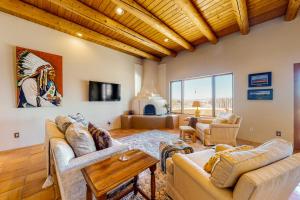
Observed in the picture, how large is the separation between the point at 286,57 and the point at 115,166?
442cm

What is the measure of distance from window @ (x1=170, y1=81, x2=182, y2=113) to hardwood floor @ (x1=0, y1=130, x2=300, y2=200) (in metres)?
4.37

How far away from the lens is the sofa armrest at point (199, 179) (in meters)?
1.01

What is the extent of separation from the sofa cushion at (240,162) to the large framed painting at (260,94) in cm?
318

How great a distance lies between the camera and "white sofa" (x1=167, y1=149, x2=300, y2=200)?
0.85m

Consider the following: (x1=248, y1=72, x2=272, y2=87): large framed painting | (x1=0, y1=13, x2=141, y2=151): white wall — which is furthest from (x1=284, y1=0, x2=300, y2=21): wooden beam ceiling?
(x1=0, y1=13, x2=141, y2=151): white wall

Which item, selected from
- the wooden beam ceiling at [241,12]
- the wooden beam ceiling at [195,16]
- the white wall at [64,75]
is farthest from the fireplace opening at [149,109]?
the wooden beam ceiling at [241,12]

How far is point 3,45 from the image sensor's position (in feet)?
10.1

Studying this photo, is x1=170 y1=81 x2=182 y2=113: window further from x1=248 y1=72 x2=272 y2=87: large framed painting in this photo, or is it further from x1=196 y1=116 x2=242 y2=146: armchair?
x1=196 y1=116 x2=242 y2=146: armchair

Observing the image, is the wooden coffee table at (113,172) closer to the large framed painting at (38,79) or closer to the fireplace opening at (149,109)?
the large framed painting at (38,79)

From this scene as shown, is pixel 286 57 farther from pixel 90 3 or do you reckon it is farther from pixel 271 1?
pixel 90 3

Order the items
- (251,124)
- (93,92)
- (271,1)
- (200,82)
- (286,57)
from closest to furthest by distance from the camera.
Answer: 1. (271,1)
2. (286,57)
3. (251,124)
4. (93,92)
5. (200,82)

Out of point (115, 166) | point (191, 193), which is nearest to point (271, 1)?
point (191, 193)

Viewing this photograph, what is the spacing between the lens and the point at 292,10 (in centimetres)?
292

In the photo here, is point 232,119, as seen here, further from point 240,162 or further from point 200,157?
point 240,162
